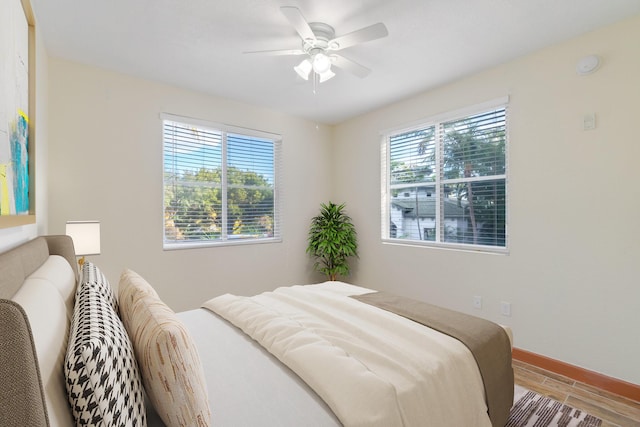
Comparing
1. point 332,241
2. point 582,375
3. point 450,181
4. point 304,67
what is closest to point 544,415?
point 582,375

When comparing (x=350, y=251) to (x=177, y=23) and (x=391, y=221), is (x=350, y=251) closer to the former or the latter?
(x=391, y=221)

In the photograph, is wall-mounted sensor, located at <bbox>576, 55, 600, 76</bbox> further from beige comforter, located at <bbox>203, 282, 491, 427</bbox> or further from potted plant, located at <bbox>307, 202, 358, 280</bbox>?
potted plant, located at <bbox>307, 202, 358, 280</bbox>

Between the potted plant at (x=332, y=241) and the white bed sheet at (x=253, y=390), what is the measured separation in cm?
255

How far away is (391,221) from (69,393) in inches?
141

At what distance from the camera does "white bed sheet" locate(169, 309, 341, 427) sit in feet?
3.34

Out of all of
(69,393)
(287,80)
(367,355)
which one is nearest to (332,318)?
(367,355)

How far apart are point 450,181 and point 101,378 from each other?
325 cm

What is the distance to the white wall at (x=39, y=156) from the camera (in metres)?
1.36

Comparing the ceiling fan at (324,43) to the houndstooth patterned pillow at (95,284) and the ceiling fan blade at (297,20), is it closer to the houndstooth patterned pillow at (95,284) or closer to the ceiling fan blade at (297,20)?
the ceiling fan blade at (297,20)

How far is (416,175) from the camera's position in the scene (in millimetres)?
3613

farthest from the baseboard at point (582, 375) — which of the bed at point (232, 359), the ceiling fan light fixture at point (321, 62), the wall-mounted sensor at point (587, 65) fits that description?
the ceiling fan light fixture at point (321, 62)

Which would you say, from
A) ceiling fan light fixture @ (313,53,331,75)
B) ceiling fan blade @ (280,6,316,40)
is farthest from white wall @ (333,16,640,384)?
ceiling fan blade @ (280,6,316,40)

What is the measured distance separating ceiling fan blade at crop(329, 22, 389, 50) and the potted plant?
7.97 feet

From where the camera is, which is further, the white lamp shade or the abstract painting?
the white lamp shade
